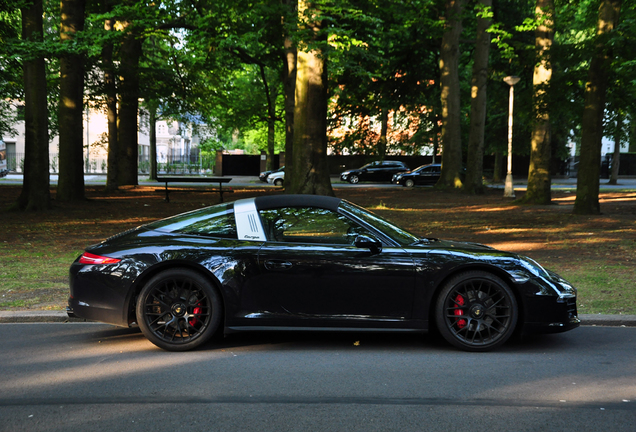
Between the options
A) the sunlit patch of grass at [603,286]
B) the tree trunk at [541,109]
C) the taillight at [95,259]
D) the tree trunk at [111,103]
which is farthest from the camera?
the tree trunk at [111,103]

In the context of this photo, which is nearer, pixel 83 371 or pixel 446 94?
pixel 83 371

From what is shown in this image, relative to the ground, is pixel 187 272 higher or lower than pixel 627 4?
lower

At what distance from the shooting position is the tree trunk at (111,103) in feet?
86.0

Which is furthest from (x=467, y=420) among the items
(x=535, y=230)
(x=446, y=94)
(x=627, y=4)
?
(x=446, y=94)

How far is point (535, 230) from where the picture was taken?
47.5 ft

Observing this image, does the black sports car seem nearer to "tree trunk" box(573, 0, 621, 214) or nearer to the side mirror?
the side mirror

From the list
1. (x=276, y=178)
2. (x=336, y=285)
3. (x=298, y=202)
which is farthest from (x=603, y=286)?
(x=276, y=178)

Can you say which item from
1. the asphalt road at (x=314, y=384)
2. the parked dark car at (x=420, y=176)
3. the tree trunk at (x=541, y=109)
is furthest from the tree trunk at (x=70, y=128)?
the parked dark car at (x=420, y=176)

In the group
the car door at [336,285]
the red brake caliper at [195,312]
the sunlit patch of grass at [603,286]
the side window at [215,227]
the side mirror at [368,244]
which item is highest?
the side window at [215,227]

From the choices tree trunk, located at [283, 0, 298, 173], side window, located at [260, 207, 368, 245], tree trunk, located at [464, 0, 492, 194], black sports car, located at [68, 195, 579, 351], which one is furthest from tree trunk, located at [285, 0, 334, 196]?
tree trunk, located at [464, 0, 492, 194]

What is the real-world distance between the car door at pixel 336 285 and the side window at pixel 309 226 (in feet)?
0.83

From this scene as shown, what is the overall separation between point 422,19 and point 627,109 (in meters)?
7.28

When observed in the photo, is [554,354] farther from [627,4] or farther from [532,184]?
[532,184]

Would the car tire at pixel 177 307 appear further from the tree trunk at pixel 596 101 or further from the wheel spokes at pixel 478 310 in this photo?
the tree trunk at pixel 596 101
